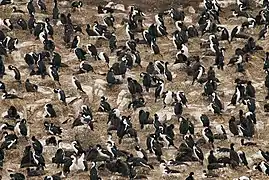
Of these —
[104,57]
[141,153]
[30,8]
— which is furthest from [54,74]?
[30,8]

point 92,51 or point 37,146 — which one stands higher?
point 92,51

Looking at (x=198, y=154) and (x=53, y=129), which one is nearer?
(x=198, y=154)

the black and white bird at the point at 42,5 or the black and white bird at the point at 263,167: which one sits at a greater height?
the black and white bird at the point at 42,5

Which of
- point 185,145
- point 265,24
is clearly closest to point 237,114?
point 185,145

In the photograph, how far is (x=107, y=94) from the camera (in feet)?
112

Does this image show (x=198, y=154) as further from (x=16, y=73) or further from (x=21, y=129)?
(x=16, y=73)

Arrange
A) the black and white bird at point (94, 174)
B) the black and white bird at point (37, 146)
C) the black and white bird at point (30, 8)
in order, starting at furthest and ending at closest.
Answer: the black and white bird at point (30, 8) < the black and white bird at point (37, 146) < the black and white bird at point (94, 174)

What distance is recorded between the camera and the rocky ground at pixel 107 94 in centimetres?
2964

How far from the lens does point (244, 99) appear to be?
33.2 metres

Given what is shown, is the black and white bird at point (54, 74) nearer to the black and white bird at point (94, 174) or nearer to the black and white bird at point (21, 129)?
the black and white bird at point (21, 129)

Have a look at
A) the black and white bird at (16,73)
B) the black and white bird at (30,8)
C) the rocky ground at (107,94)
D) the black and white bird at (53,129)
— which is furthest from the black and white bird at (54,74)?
the black and white bird at (30,8)

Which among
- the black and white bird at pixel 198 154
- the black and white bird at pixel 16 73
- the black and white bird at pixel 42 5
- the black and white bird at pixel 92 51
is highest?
the black and white bird at pixel 42 5

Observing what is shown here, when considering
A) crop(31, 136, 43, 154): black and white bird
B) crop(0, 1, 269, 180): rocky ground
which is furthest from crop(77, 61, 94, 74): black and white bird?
crop(31, 136, 43, 154): black and white bird

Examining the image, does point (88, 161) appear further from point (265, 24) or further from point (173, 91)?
point (265, 24)
